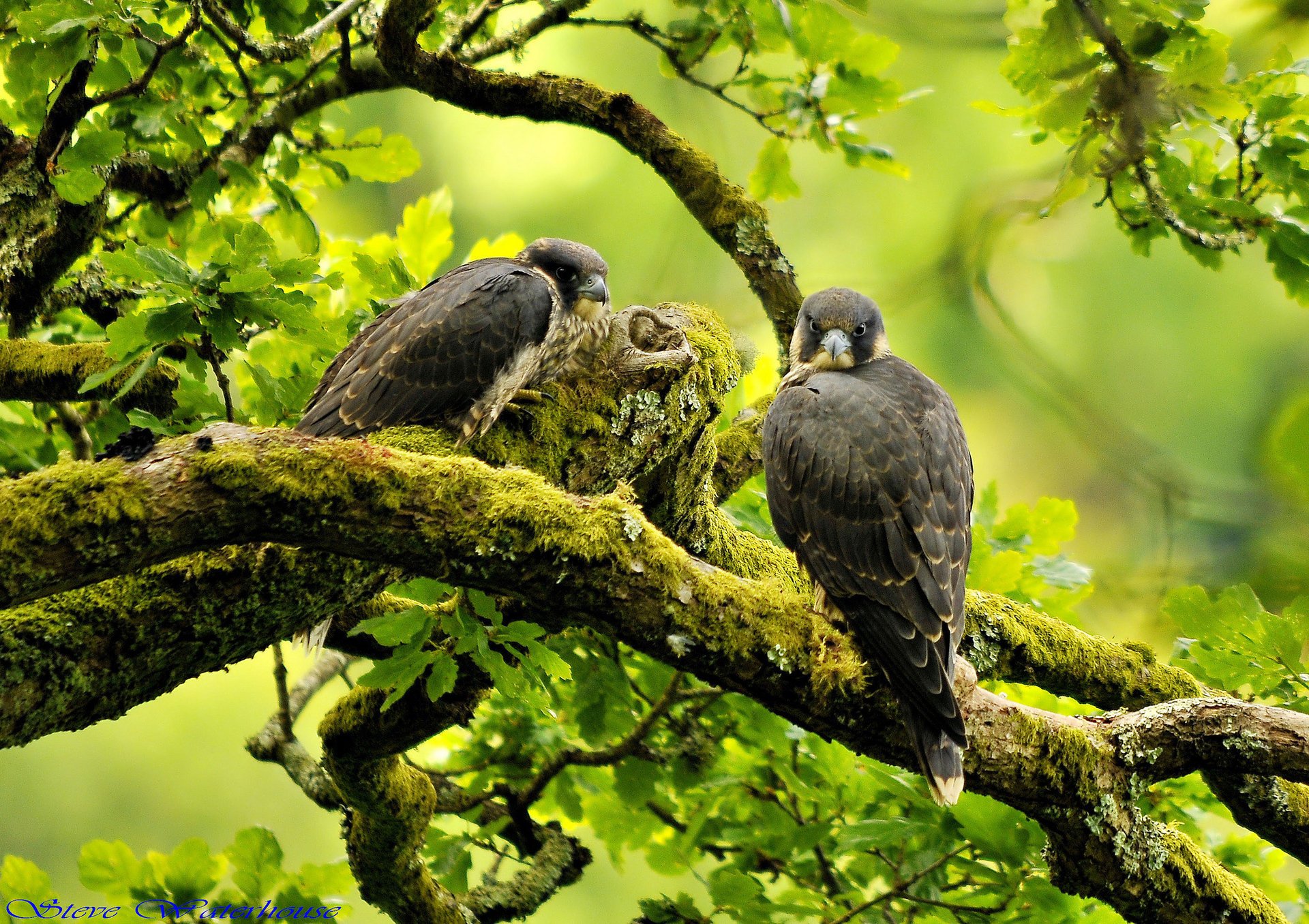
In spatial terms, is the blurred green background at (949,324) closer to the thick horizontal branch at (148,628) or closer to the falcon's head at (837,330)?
the falcon's head at (837,330)

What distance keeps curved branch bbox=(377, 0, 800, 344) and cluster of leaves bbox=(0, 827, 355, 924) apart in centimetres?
272

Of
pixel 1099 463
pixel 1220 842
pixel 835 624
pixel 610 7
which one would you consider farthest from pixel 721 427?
pixel 610 7

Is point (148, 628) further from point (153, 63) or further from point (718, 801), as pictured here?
point (718, 801)

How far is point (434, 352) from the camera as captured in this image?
3275mm

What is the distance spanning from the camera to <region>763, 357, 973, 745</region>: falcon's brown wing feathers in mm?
2760

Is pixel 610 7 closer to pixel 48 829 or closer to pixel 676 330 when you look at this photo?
pixel 676 330

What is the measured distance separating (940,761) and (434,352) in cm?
197

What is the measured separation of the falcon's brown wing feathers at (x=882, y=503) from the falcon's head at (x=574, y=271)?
769 millimetres

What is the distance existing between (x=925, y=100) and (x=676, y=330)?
2.05m

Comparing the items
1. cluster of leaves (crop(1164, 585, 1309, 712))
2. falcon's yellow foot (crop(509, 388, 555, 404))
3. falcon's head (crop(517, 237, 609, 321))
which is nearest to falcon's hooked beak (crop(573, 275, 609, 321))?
falcon's head (crop(517, 237, 609, 321))

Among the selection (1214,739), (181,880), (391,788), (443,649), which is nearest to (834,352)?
(1214,739)

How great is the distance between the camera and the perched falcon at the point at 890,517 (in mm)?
2432

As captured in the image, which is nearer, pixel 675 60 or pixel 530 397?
pixel 530 397

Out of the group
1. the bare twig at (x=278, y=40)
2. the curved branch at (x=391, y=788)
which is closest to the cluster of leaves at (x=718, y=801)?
the curved branch at (x=391, y=788)
